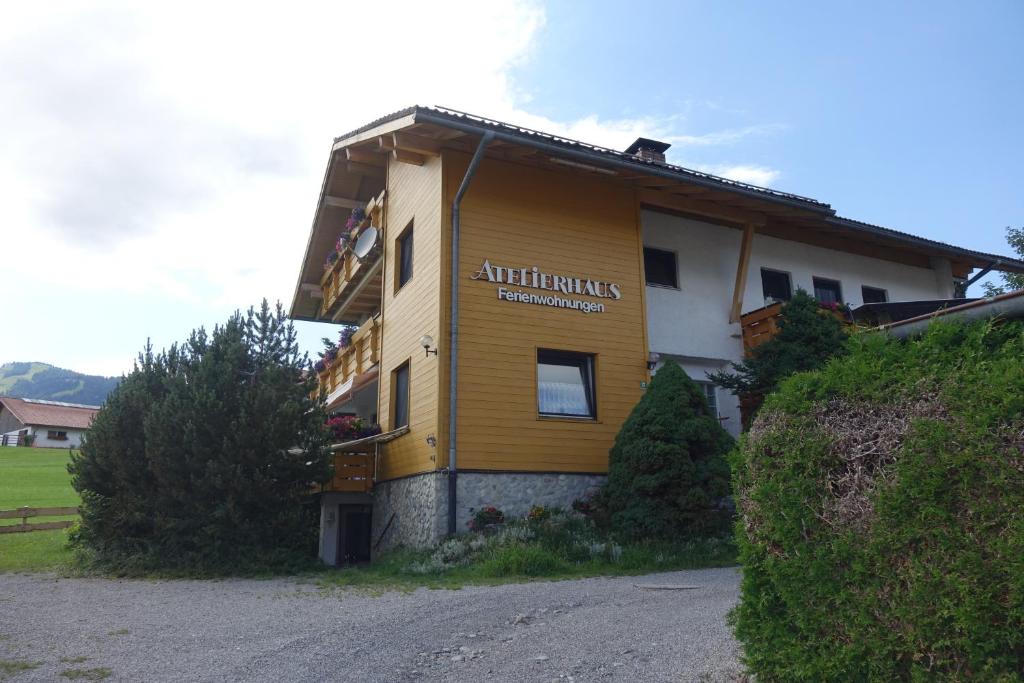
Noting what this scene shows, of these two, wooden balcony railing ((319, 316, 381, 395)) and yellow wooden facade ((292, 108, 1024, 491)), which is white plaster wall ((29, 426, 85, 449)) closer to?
wooden balcony railing ((319, 316, 381, 395))

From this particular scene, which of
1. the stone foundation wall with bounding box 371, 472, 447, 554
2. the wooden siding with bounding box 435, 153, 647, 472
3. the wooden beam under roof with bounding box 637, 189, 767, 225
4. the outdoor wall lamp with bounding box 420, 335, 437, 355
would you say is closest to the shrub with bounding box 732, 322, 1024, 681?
the stone foundation wall with bounding box 371, 472, 447, 554

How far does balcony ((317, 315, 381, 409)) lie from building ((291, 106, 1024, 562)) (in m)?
0.12

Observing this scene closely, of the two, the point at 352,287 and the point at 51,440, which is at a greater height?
the point at 51,440

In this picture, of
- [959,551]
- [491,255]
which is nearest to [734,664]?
[959,551]

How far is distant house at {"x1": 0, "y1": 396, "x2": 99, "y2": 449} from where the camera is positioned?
229 feet

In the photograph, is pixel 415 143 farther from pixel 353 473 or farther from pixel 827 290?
pixel 827 290

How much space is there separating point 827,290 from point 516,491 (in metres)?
10.8

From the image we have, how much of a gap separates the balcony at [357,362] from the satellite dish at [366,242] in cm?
160

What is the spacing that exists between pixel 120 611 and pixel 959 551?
28.1 feet

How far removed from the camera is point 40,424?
230ft

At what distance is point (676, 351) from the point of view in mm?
16781

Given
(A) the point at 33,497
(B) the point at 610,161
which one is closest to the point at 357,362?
(B) the point at 610,161

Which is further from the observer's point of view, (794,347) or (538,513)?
(794,347)

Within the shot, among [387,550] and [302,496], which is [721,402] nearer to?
[387,550]
